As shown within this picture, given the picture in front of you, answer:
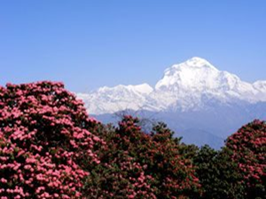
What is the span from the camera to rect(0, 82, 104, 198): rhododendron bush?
39.7ft

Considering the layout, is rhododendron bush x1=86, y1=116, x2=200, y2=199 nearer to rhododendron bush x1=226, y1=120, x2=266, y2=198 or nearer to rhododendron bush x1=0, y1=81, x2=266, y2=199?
rhododendron bush x1=0, y1=81, x2=266, y2=199

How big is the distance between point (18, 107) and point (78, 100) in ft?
8.13

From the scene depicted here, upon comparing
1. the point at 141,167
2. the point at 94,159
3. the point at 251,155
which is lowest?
the point at 94,159

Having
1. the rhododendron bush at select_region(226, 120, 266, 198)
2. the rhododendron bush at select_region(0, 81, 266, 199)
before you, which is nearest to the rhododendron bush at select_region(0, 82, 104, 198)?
the rhododendron bush at select_region(0, 81, 266, 199)

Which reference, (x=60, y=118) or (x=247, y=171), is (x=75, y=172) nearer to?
(x=60, y=118)

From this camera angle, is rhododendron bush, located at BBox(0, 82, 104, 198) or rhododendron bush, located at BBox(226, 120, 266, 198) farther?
rhododendron bush, located at BBox(226, 120, 266, 198)

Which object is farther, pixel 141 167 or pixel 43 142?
pixel 141 167

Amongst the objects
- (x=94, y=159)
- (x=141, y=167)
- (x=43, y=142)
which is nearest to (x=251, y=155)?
(x=141, y=167)

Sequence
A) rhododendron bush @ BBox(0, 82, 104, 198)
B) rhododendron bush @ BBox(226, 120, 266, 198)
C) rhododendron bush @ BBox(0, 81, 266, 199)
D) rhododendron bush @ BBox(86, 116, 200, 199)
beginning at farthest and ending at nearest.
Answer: rhododendron bush @ BBox(226, 120, 266, 198) < rhododendron bush @ BBox(86, 116, 200, 199) < rhododendron bush @ BBox(0, 81, 266, 199) < rhododendron bush @ BBox(0, 82, 104, 198)

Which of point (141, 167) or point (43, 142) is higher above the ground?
point (141, 167)

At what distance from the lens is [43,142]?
14.4m

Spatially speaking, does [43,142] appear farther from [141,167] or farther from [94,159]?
[141,167]

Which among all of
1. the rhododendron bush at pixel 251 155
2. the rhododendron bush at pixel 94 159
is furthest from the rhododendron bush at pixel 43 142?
the rhododendron bush at pixel 251 155

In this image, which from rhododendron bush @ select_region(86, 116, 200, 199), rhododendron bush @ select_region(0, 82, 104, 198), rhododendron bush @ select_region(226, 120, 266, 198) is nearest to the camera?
rhododendron bush @ select_region(0, 82, 104, 198)
